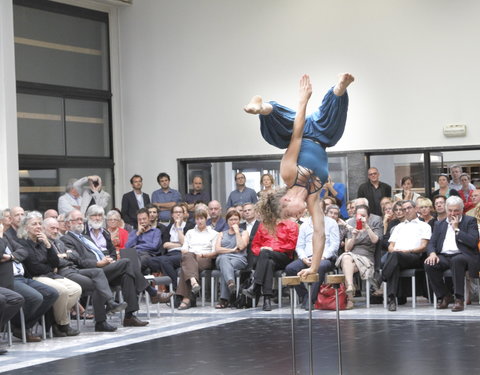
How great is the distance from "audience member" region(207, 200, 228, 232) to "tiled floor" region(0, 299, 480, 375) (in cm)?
130

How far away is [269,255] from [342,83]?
5.47 meters

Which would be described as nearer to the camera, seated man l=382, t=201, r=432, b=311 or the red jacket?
seated man l=382, t=201, r=432, b=311

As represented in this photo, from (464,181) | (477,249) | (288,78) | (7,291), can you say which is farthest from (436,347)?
(288,78)

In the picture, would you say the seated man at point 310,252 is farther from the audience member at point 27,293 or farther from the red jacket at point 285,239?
the audience member at point 27,293

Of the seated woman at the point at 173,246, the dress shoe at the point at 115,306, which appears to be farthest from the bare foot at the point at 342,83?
the seated woman at the point at 173,246

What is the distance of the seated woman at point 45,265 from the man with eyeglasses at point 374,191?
4.57 metres

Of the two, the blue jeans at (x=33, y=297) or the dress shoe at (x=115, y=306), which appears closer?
the blue jeans at (x=33, y=297)

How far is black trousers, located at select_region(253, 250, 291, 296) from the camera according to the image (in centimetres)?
1017

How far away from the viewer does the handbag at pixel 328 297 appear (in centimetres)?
1002

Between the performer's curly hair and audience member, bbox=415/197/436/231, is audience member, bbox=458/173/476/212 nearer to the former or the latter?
audience member, bbox=415/197/436/231

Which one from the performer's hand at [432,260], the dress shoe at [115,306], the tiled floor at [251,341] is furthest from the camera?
the performer's hand at [432,260]

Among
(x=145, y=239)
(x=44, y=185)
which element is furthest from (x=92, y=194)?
(x=145, y=239)

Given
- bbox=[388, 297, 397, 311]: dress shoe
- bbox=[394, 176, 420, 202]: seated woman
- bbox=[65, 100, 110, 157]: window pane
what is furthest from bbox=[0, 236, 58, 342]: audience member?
bbox=[65, 100, 110, 157]: window pane

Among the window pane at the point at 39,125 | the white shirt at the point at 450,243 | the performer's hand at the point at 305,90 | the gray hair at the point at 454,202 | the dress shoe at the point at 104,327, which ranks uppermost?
the window pane at the point at 39,125
